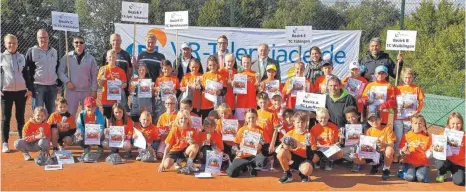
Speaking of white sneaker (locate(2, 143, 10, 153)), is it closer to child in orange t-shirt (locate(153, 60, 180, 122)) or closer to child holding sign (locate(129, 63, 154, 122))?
child holding sign (locate(129, 63, 154, 122))

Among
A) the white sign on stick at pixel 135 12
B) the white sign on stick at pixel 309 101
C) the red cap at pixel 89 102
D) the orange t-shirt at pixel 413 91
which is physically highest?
the white sign on stick at pixel 135 12

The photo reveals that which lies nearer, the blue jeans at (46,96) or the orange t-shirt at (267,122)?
the orange t-shirt at (267,122)

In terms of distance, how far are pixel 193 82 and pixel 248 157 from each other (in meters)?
1.56

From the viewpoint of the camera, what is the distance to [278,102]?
22.0ft

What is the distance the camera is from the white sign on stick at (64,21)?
7531 millimetres

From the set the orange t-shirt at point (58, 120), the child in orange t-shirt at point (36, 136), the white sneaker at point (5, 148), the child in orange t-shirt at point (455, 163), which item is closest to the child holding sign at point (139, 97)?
the orange t-shirt at point (58, 120)

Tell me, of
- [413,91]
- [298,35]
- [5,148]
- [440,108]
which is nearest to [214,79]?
[298,35]

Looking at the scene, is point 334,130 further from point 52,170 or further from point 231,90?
point 52,170

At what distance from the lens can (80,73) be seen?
23.8 feet

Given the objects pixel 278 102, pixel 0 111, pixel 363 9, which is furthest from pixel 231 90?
pixel 363 9

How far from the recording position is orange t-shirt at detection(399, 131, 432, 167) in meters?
6.12

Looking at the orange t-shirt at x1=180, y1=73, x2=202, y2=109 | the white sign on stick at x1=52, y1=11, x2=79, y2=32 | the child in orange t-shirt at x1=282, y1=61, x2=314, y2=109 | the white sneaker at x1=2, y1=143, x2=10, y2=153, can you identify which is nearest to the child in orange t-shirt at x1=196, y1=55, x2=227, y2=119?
the orange t-shirt at x1=180, y1=73, x2=202, y2=109

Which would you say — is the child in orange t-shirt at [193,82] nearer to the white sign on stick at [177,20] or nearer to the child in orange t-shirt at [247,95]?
the child in orange t-shirt at [247,95]

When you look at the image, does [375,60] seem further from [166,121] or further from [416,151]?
[166,121]
